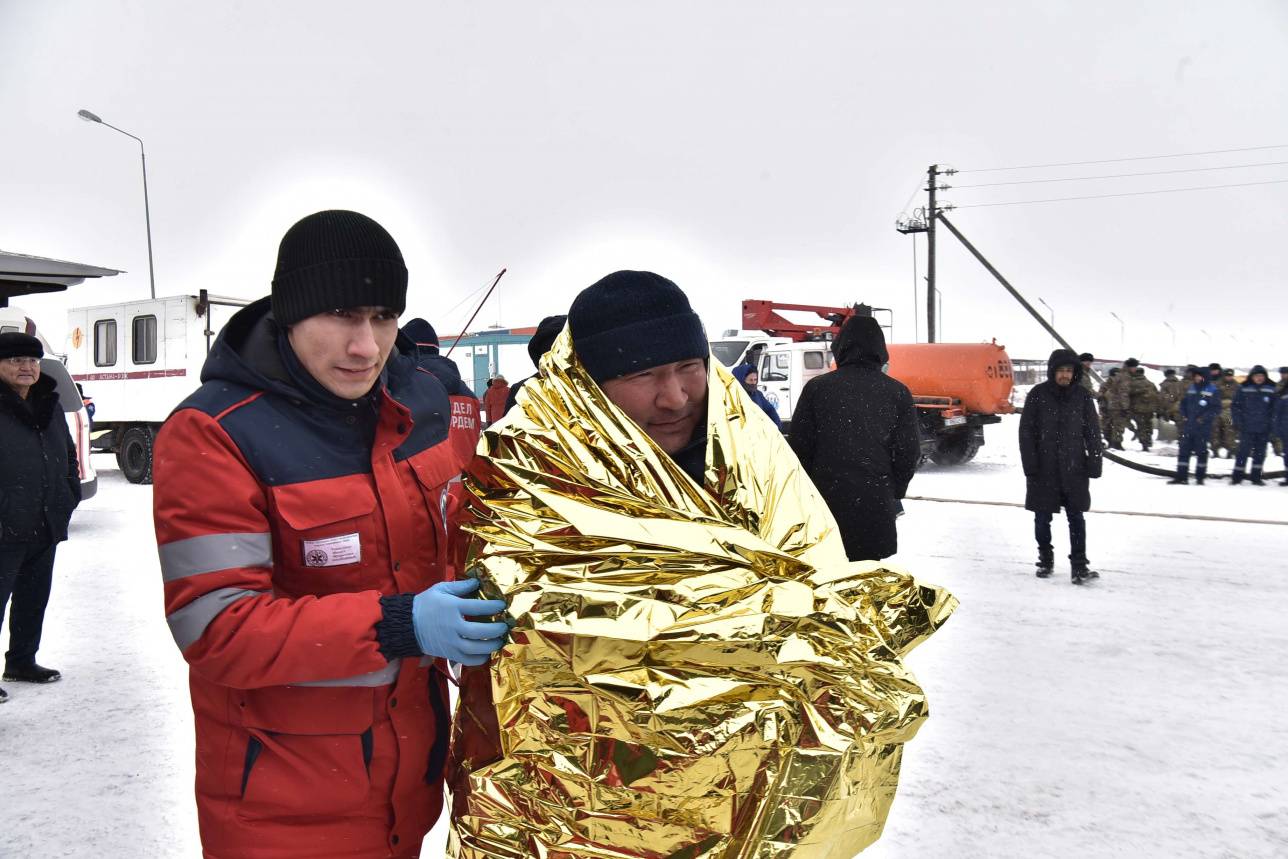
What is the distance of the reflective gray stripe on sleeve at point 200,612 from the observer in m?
1.20

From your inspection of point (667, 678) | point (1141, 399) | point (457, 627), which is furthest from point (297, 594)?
point (1141, 399)

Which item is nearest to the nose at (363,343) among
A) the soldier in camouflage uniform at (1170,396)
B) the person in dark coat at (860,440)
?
the person in dark coat at (860,440)

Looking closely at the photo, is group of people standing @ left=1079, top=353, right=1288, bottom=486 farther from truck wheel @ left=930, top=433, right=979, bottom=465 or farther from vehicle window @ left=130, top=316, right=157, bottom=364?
vehicle window @ left=130, top=316, right=157, bottom=364

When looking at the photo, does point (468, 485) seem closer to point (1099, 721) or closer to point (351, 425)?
point (351, 425)

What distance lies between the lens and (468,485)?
135 centimetres

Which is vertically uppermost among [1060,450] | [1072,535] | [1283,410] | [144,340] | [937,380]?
[144,340]

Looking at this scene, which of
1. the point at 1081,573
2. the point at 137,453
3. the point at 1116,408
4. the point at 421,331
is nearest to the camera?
the point at 421,331

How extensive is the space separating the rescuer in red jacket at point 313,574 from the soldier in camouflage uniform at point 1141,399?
58.7 feet

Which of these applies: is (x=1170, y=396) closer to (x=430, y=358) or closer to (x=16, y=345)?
(x=430, y=358)

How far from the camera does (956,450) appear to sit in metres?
15.3

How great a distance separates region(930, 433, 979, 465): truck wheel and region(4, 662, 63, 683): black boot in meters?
13.3

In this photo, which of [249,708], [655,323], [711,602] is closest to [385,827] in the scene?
[249,708]

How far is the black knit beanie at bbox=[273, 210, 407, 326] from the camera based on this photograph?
4.36 ft

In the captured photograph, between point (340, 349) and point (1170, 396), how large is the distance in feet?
62.0
